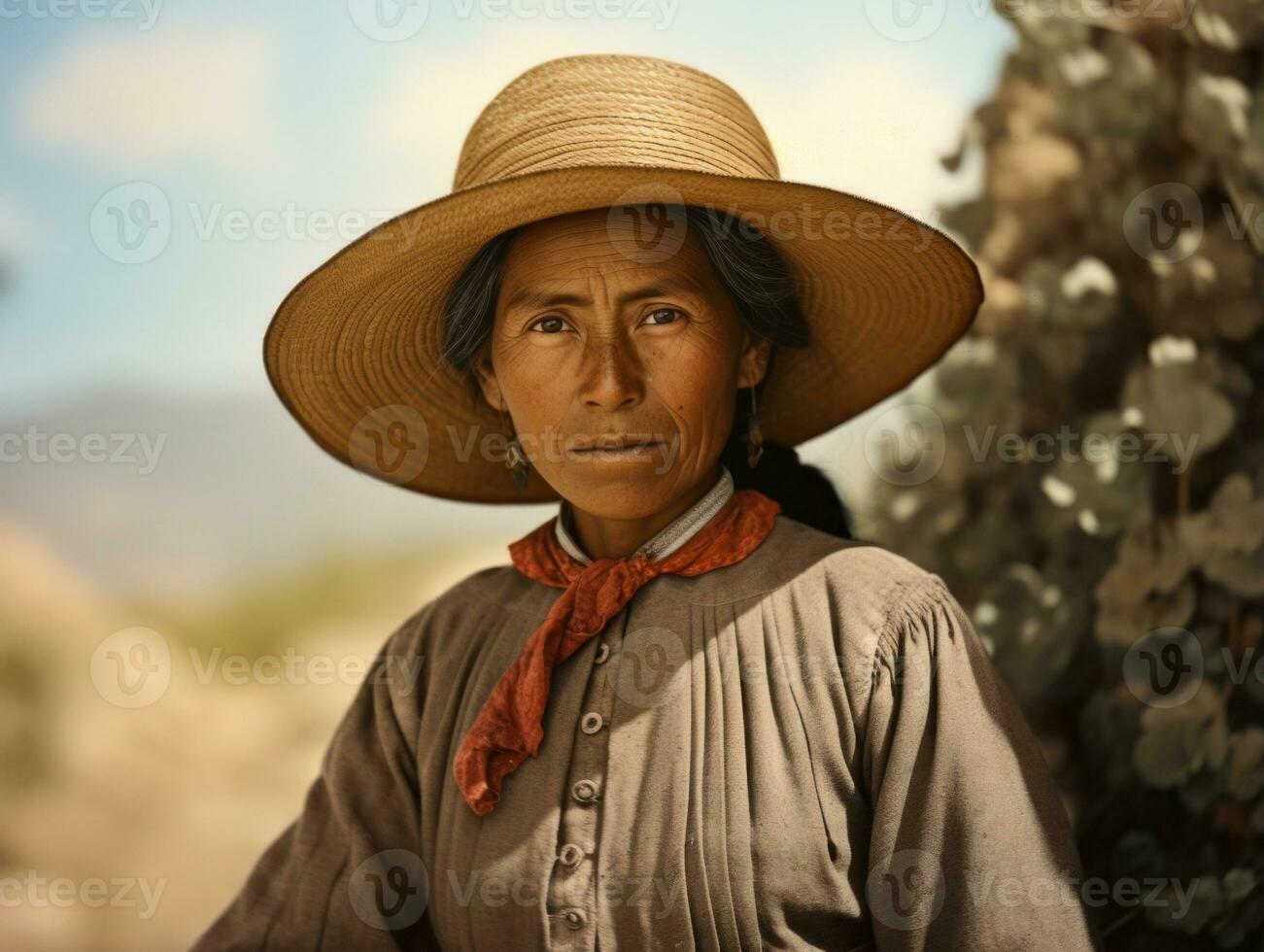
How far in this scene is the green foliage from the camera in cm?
258

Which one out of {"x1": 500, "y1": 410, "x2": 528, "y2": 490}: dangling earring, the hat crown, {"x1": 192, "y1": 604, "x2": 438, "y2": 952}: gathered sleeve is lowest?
{"x1": 192, "y1": 604, "x2": 438, "y2": 952}: gathered sleeve

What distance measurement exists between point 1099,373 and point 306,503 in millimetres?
1698

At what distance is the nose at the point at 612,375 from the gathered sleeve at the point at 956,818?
481 millimetres

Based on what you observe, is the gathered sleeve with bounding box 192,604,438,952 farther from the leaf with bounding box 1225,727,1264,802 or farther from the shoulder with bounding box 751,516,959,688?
the leaf with bounding box 1225,727,1264,802

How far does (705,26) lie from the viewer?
8.96ft

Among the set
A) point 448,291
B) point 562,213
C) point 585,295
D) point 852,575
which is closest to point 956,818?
point 852,575

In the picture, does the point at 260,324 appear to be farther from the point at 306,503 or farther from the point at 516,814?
the point at 516,814

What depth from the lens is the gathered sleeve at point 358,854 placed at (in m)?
2.08

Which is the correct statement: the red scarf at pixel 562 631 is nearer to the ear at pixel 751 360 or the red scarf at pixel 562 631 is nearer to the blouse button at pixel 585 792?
the blouse button at pixel 585 792

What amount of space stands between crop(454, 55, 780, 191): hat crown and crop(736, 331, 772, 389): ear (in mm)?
252

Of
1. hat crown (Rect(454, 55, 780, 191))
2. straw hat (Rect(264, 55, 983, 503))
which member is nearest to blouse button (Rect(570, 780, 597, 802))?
straw hat (Rect(264, 55, 983, 503))

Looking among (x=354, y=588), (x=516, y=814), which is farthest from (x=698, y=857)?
(x=354, y=588)

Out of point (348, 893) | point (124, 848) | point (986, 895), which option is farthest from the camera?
point (124, 848)

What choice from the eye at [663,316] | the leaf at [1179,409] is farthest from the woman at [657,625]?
the leaf at [1179,409]
